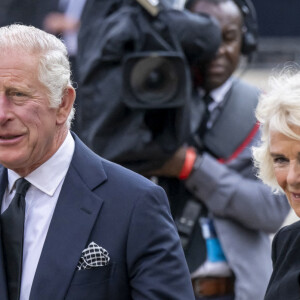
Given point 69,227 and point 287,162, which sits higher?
point 287,162

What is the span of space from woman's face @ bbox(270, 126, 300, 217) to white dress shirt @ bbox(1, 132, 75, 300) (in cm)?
64

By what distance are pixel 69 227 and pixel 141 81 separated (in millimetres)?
1464

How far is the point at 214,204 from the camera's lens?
448 centimetres

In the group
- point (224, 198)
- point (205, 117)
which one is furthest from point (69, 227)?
point (205, 117)

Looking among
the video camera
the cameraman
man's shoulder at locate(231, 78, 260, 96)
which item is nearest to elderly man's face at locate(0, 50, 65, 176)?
the video camera

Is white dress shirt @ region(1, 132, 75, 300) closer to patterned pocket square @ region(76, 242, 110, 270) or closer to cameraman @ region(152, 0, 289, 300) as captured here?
patterned pocket square @ region(76, 242, 110, 270)

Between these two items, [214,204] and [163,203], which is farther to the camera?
[214,204]

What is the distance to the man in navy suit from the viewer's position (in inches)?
116

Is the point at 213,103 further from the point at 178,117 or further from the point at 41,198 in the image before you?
the point at 41,198

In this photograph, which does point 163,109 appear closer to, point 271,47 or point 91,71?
point 91,71

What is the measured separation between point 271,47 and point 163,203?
1255cm

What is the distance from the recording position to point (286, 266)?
10.5ft

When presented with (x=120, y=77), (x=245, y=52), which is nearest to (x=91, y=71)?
(x=120, y=77)

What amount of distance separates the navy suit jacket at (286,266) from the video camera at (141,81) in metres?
1.13
